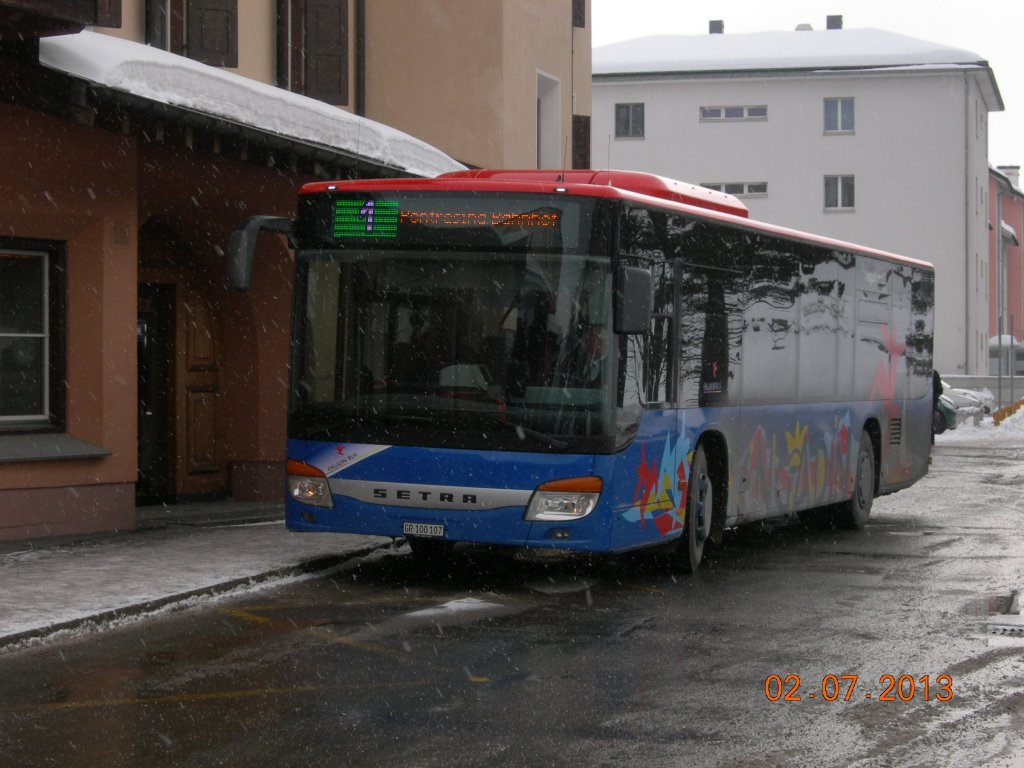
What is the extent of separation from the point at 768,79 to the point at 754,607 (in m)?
48.9

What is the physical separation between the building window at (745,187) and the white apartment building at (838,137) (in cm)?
5

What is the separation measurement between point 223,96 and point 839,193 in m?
45.1

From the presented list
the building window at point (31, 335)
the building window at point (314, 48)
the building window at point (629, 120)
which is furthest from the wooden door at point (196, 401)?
the building window at point (629, 120)

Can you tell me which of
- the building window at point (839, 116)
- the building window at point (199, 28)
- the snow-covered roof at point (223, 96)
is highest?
the building window at point (839, 116)

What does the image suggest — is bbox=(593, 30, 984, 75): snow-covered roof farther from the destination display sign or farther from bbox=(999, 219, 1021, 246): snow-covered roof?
the destination display sign

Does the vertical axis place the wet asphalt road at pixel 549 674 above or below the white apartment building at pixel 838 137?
below

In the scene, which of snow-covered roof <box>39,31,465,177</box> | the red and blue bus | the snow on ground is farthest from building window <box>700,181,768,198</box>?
the red and blue bus

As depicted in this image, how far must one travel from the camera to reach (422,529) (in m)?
10.9

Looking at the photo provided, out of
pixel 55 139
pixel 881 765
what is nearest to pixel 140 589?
pixel 55 139

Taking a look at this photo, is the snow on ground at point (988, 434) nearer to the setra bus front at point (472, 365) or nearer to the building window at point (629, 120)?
the building window at point (629, 120)

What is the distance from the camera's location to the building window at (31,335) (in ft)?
45.5

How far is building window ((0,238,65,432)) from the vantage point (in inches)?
546

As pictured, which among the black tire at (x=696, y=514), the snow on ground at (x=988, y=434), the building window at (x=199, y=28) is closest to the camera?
the black tire at (x=696, y=514)

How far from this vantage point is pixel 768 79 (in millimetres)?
57281
